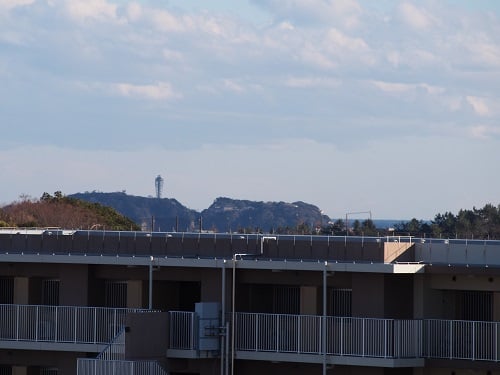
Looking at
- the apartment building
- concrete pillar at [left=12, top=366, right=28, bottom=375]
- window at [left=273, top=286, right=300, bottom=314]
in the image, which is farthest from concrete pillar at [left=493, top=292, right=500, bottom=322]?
concrete pillar at [left=12, top=366, right=28, bottom=375]

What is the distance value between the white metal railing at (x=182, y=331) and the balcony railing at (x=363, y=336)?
0.11ft

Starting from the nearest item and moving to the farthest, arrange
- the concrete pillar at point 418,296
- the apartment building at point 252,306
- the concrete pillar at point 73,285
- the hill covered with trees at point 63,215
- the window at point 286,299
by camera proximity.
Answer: the apartment building at point 252,306 < the concrete pillar at point 418,296 < the window at point 286,299 < the concrete pillar at point 73,285 < the hill covered with trees at point 63,215

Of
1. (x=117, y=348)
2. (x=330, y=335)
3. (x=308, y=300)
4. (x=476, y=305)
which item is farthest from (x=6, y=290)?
(x=476, y=305)

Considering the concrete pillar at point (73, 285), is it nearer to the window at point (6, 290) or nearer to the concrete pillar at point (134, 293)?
the concrete pillar at point (134, 293)

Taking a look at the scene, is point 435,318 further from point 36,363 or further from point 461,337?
point 36,363

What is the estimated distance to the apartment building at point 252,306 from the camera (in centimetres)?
4584

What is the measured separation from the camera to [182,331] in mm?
47812

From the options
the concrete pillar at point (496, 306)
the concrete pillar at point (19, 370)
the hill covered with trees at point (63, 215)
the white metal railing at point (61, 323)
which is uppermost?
the hill covered with trees at point (63, 215)

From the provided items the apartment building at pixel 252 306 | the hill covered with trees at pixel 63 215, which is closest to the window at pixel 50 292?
the apartment building at pixel 252 306

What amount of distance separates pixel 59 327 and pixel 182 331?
15.9ft

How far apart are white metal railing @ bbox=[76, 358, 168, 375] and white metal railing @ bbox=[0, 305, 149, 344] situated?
2.43 metres

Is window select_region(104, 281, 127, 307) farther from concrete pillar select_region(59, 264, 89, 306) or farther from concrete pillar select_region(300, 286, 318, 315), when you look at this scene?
concrete pillar select_region(300, 286, 318, 315)

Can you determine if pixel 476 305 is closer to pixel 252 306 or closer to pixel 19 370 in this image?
pixel 252 306

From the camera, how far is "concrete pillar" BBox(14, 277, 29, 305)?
173 ft
